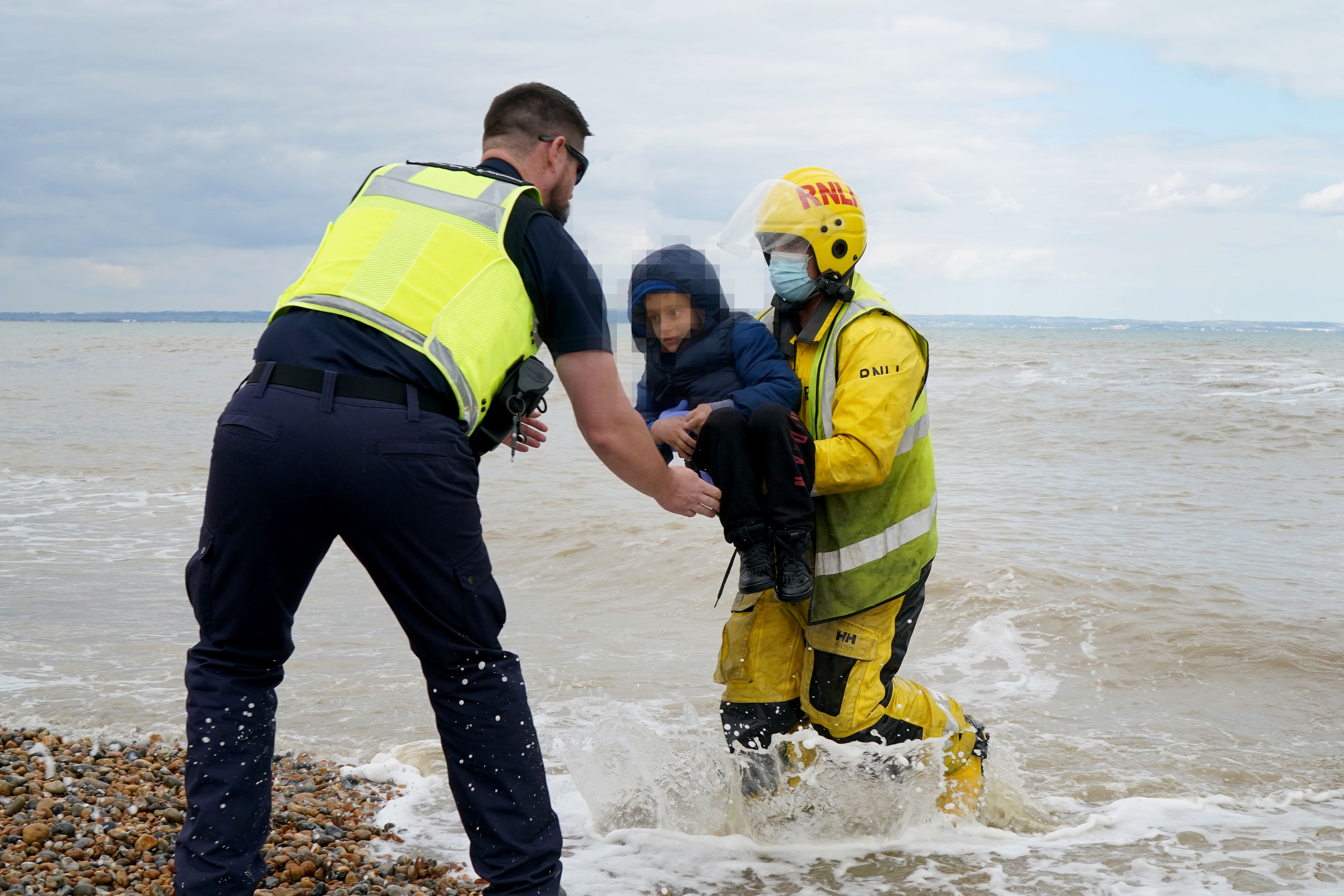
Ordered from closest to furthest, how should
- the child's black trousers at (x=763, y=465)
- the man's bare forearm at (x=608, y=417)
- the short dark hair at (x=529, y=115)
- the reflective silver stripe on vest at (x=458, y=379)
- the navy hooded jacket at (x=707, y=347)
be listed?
the reflective silver stripe on vest at (x=458, y=379) < the man's bare forearm at (x=608, y=417) < the short dark hair at (x=529, y=115) < the child's black trousers at (x=763, y=465) < the navy hooded jacket at (x=707, y=347)

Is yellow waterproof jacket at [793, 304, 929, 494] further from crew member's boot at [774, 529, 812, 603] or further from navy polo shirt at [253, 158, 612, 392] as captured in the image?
navy polo shirt at [253, 158, 612, 392]

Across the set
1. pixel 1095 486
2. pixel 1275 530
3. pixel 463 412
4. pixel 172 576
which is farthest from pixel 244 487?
pixel 1095 486

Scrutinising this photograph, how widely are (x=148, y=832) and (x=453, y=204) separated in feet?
7.66

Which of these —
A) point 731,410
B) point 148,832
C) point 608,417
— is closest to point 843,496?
point 731,410

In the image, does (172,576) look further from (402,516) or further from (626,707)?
(402,516)

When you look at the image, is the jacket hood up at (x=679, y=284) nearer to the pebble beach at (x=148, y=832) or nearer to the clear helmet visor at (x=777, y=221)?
the clear helmet visor at (x=777, y=221)

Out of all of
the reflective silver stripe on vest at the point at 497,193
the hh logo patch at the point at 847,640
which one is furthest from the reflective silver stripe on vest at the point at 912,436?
the reflective silver stripe on vest at the point at 497,193

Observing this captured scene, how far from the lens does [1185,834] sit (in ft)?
13.4

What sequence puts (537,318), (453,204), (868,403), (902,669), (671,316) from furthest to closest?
1. (902,669)
2. (671,316)
3. (868,403)
4. (537,318)
5. (453,204)

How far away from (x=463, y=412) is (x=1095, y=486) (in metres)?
11.4

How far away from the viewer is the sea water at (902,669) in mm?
3887

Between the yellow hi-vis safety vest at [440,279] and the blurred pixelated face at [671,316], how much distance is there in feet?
2.88

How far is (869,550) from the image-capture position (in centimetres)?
358

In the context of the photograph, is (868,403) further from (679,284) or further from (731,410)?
(679,284)
